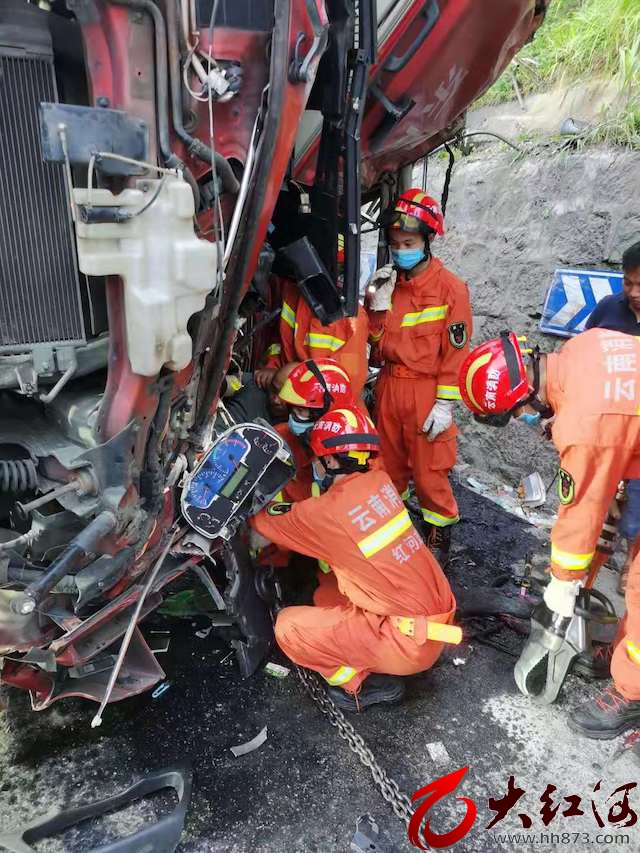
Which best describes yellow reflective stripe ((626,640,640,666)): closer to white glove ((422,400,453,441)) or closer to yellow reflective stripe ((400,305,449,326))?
white glove ((422,400,453,441))

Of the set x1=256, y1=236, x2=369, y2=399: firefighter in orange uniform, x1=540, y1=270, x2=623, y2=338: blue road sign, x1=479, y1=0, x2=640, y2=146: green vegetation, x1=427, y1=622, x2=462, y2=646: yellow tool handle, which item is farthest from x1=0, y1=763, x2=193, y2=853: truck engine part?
x1=479, y1=0, x2=640, y2=146: green vegetation

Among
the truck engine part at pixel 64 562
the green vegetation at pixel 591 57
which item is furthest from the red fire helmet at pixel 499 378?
the green vegetation at pixel 591 57

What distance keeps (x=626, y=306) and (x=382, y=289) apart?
4.41 feet

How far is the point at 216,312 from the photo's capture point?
1.73 m

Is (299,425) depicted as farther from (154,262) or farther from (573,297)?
(573,297)

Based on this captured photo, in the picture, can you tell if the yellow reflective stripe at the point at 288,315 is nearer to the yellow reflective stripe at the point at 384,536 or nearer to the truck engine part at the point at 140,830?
the yellow reflective stripe at the point at 384,536

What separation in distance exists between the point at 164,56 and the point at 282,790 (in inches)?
89.0

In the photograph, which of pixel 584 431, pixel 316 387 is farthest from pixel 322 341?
pixel 584 431

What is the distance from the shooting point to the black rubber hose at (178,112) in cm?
147

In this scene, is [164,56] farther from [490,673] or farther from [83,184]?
[490,673]

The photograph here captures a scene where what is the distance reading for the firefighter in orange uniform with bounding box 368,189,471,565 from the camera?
3508 millimetres

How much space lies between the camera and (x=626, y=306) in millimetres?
3482

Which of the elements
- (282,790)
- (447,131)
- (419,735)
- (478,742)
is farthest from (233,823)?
(447,131)

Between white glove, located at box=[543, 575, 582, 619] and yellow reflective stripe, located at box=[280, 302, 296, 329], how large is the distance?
173cm
